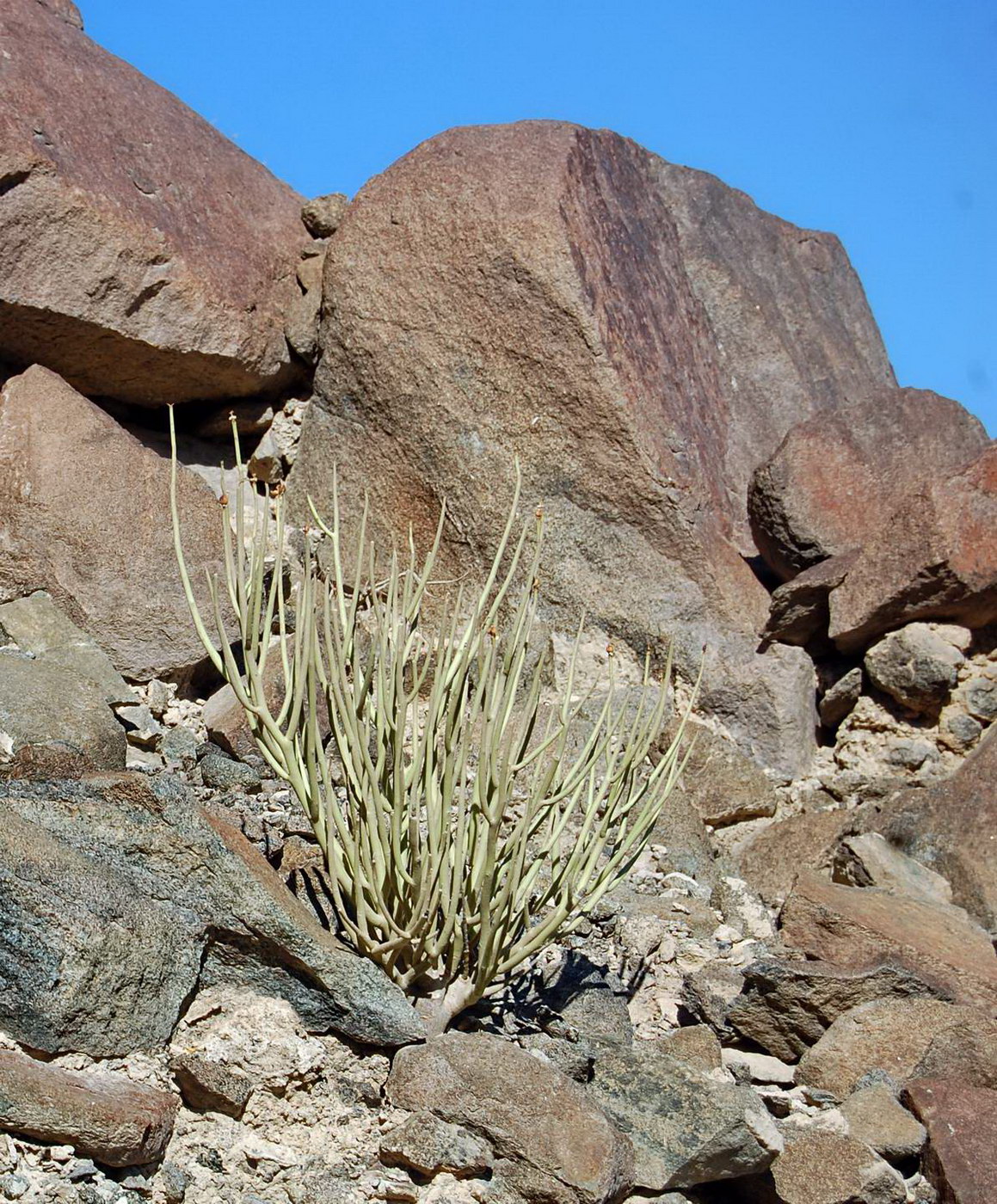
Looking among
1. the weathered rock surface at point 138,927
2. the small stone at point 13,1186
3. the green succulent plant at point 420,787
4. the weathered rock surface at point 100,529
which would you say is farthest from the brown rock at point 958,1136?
the weathered rock surface at point 100,529

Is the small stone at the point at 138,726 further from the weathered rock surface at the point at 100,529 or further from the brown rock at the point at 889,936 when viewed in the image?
the brown rock at the point at 889,936

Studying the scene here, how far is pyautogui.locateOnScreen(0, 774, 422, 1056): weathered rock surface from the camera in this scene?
112 inches

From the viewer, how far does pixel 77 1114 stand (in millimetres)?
2621

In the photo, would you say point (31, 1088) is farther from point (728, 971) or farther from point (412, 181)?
point (412, 181)

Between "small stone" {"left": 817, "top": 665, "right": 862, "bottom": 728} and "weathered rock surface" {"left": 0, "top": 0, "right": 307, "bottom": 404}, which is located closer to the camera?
"weathered rock surface" {"left": 0, "top": 0, "right": 307, "bottom": 404}

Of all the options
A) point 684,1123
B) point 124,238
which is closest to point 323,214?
point 124,238

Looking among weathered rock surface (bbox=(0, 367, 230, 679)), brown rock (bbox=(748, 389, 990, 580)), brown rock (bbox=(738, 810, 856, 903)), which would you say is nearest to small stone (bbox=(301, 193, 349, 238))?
weathered rock surface (bbox=(0, 367, 230, 679))

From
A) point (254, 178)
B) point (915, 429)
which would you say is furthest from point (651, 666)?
point (254, 178)

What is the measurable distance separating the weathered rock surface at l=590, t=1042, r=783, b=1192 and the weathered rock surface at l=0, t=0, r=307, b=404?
3.38m

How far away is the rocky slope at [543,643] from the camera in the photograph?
9.66ft

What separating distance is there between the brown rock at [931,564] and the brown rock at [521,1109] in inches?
120

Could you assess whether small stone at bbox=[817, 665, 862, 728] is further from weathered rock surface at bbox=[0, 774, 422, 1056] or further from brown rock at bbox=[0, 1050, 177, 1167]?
brown rock at bbox=[0, 1050, 177, 1167]

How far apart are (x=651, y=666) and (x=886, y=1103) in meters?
2.32

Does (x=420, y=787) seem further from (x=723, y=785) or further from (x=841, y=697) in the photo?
(x=841, y=697)
